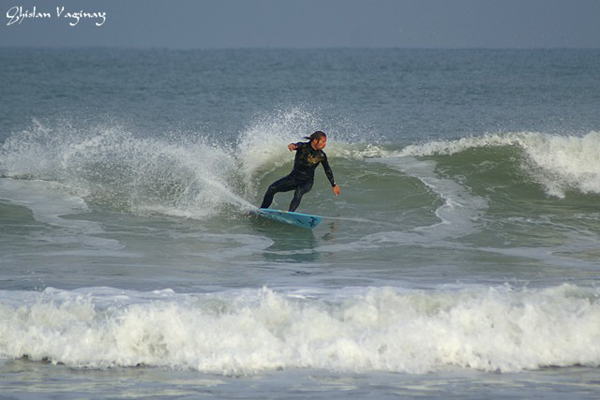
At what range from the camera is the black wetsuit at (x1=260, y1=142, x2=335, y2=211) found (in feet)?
41.7

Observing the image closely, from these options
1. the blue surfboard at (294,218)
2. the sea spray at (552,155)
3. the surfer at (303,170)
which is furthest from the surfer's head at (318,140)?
the sea spray at (552,155)

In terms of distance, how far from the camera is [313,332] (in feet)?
24.5

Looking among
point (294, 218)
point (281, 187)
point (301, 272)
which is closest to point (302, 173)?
point (281, 187)

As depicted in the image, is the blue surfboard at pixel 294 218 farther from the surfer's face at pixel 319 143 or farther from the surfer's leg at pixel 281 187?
the surfer's face at pixel 319 143

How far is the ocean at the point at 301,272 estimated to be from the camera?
677 centimetres

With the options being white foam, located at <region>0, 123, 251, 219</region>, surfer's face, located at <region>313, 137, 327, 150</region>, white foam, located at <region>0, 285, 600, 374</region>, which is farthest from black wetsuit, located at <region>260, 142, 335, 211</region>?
white foam, located at <region>0, 285, 600, 374</region>

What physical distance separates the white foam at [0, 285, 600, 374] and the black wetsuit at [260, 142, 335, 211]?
15.2 feet

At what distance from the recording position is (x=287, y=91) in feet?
166

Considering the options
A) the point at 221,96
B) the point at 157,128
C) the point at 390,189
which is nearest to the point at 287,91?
the point at 221,96

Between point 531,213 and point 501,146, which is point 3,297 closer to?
point 531,213

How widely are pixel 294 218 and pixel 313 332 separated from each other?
16.8ft

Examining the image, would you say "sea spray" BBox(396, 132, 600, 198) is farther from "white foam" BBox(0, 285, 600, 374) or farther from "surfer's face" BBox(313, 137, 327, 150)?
"white foam" BBox(0, 285, 600, 374)

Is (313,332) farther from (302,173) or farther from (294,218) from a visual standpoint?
(302,173)

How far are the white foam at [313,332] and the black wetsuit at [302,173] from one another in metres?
4.64
